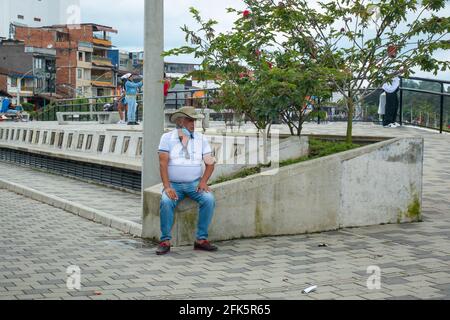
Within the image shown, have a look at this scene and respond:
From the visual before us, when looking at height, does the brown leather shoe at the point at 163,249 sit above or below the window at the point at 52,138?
below

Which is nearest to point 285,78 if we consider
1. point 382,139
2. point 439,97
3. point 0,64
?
point 382,139

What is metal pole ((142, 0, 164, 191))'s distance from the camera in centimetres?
957

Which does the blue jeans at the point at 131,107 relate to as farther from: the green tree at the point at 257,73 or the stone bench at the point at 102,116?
the green tree at the point at 257,73

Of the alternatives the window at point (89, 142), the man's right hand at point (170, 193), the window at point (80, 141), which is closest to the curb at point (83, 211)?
the man's right hand at point (170, 193)

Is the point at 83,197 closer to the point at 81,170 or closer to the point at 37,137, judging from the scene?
the point at 81,170

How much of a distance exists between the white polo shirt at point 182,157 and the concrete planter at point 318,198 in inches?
14.9

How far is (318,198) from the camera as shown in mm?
9188

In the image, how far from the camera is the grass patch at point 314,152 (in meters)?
9.38

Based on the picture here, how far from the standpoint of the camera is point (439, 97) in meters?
19.4

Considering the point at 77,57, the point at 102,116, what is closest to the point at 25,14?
the point at 77,57

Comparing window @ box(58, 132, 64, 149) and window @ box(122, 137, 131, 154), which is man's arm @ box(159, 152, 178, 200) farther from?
window @ box(58, 132, 64, 149)

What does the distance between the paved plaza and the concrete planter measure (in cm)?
19

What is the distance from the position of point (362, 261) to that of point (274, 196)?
1692 mm

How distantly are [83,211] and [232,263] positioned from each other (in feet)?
Result: 14.8
